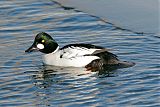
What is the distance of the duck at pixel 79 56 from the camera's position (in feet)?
43.5

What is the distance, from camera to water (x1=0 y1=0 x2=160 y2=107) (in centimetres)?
1104

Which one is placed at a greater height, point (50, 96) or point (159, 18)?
point (159, 18)

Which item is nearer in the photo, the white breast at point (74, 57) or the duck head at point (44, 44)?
the white breast at point (74, 57)

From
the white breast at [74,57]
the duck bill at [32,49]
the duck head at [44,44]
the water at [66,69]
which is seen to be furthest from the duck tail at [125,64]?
the duck bill at [32,49]

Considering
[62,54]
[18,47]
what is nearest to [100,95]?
[62,54]

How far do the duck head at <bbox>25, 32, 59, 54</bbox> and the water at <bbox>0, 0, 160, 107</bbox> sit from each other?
9.0 inches

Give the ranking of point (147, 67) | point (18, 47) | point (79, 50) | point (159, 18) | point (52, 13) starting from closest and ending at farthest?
point (147, 67) → point (79, 50) → point (18, 47) → point (159, 18) → point (52, 13)

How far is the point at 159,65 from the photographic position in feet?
41.8

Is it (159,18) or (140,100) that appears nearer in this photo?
(140,100)

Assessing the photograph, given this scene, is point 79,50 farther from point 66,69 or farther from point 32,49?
point 32,49

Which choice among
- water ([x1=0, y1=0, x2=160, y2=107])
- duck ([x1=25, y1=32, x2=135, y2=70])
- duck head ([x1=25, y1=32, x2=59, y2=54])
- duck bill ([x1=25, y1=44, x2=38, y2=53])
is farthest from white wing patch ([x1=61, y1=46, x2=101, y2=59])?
duck bill ([x1=25, y1=44, x2=38, y2=53])

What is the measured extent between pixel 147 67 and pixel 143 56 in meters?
0.72

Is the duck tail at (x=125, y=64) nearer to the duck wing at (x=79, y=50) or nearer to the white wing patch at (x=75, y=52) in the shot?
the duck wing at (x=79, y=50)

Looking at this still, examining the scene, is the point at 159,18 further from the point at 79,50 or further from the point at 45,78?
the point at 45,78
